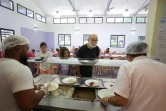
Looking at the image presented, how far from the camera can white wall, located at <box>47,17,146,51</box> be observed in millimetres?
8047

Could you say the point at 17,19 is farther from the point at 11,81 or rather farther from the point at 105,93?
the point at 105,93

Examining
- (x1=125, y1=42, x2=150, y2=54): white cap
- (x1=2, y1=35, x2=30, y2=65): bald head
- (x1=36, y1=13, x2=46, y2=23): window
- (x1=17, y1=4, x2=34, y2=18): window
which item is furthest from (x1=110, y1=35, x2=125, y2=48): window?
(x1=2, y1=35, x2=30, y2=65): bald head

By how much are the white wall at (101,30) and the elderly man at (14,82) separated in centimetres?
777

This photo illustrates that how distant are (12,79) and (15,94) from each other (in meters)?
0.11

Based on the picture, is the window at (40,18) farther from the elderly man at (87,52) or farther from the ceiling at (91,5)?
the elderly man at (87,52)

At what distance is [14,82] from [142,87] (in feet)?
3.16

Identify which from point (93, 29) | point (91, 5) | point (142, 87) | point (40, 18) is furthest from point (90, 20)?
point (142, 87)

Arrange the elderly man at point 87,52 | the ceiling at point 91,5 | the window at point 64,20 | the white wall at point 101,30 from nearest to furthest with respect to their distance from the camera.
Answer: the elderly man at point 87,52 → the ceiling at point 91,5 → the white wall at point 101,30 → the window at point 64,20

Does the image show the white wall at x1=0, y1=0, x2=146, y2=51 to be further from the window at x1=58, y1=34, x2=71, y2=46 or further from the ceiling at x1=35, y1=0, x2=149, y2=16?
the ceiling at x1=35, y1=0, x2=149, y2=16

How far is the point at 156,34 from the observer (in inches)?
54.5

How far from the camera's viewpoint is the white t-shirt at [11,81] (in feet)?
2.49

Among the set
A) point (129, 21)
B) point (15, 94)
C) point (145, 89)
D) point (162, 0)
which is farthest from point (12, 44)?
point (129, 21)

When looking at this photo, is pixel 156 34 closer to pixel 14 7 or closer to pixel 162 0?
pixel 162 0

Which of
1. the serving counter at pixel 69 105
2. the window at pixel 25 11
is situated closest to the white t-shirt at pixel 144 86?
the serving counter at pixel 69 105
